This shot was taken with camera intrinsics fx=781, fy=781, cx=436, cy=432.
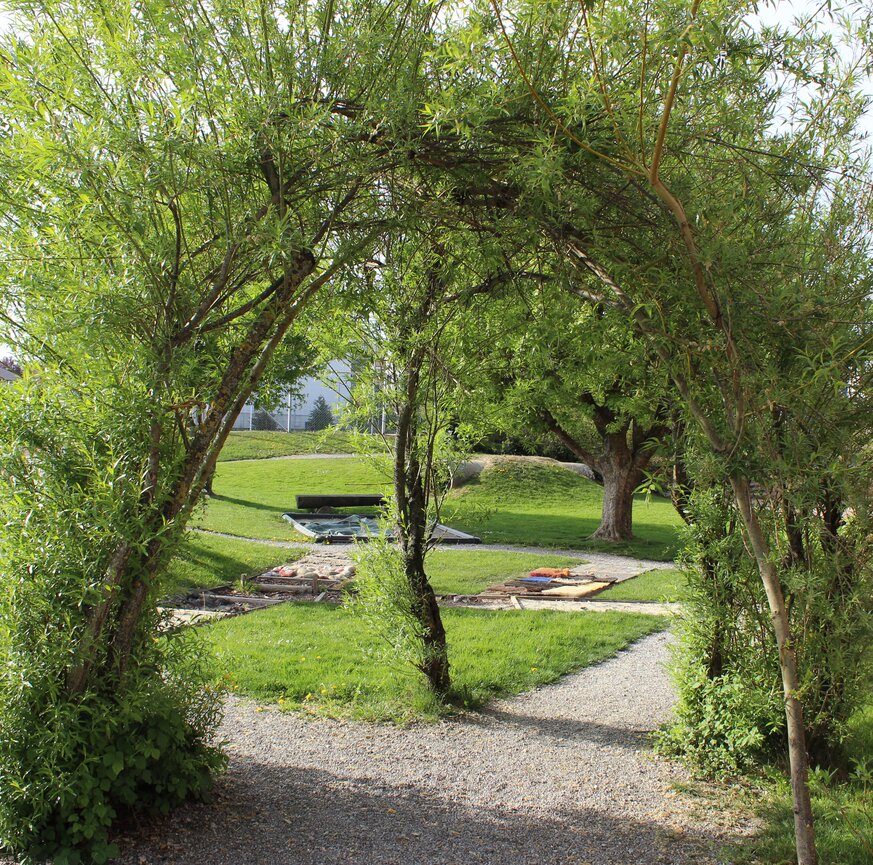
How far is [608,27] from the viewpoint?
2.53 metres

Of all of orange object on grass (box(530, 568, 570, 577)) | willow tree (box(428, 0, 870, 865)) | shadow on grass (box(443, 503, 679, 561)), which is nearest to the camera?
willow tree (box(428, 0, 870, 865))

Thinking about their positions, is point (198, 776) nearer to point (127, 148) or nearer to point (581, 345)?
point (127, 148)

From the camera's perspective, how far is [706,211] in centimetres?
328

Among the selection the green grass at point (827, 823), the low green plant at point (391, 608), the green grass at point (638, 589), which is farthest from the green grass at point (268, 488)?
the green grass at point (827, 823)

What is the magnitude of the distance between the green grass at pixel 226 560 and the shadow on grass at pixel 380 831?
6000 millimetres

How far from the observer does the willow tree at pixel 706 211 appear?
9.32ft

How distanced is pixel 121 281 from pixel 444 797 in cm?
316

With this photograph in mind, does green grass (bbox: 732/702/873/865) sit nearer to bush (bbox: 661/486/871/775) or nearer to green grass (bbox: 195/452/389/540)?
bush (bbox: 661/486/871/775)

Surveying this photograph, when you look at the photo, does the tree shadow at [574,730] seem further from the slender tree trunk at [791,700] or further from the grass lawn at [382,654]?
the slender tree trunk at [791,700]

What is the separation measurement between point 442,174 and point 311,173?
0.59 metres

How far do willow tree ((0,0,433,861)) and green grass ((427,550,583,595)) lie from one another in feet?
25.3

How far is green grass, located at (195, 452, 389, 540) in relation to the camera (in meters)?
16.3

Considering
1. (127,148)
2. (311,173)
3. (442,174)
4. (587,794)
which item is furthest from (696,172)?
(587,794)

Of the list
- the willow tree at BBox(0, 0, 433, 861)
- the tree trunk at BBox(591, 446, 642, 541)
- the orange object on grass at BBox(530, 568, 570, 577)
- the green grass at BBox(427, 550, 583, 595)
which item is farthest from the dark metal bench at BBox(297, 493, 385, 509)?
the willow tree at BBox(0, 0, 433, 861)
